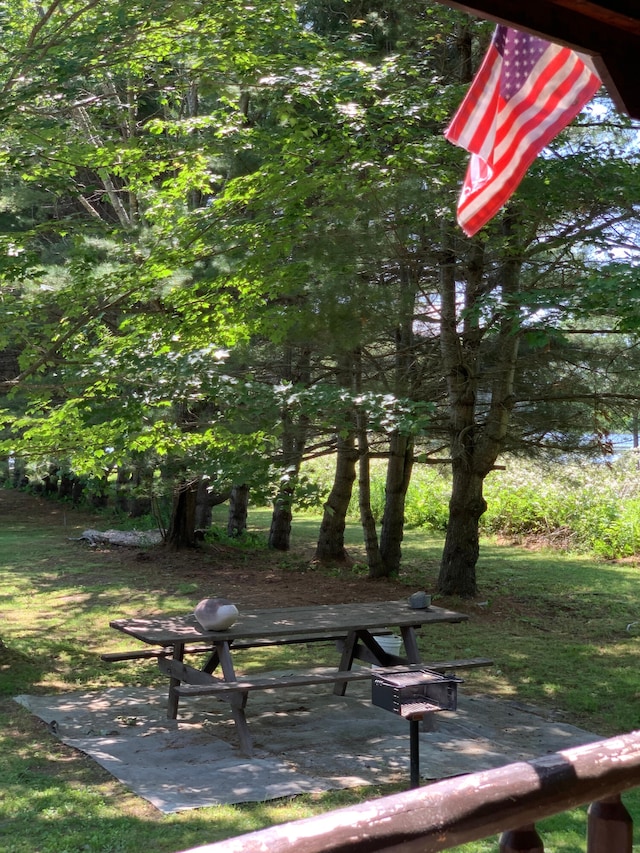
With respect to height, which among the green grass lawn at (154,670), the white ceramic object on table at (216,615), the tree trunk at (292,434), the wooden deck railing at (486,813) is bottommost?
the green grass lawn at (154,670)

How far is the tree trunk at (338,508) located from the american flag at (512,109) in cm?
980

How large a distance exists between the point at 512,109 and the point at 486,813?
2282 mm

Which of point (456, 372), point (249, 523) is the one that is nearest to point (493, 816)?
point (456, 372)

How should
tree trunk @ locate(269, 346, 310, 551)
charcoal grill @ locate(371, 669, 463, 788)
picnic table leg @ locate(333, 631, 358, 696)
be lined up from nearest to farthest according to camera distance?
charcoal grill @ locate(371, 669, 463, 788) < picnic table leg @ locate(333, 631, 358, 696) < tree trunk @ locate(269, 346, 310, 551)

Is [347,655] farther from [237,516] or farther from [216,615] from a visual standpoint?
Result: [237,516]

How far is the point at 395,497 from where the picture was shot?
520 inches

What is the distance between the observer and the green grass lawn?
15.1ft

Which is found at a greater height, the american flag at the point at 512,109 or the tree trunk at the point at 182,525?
the american flag at the point at 512,109

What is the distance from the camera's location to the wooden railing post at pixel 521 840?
144 cm

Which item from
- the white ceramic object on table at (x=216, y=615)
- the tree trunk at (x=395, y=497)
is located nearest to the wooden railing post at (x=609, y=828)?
the white ceramic object on table at (x=216, y=615)

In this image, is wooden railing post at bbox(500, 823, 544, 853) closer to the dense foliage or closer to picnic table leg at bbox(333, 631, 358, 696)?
the dense foliage

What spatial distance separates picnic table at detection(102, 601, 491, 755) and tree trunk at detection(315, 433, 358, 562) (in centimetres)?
573

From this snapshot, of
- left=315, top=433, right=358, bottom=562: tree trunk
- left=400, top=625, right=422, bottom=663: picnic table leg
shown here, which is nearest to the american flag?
left=400, top=625, right=422, bottom=663: picnic table leg

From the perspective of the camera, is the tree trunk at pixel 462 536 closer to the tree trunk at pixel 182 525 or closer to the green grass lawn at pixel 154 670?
the green grass lawn at pixel 154 670
